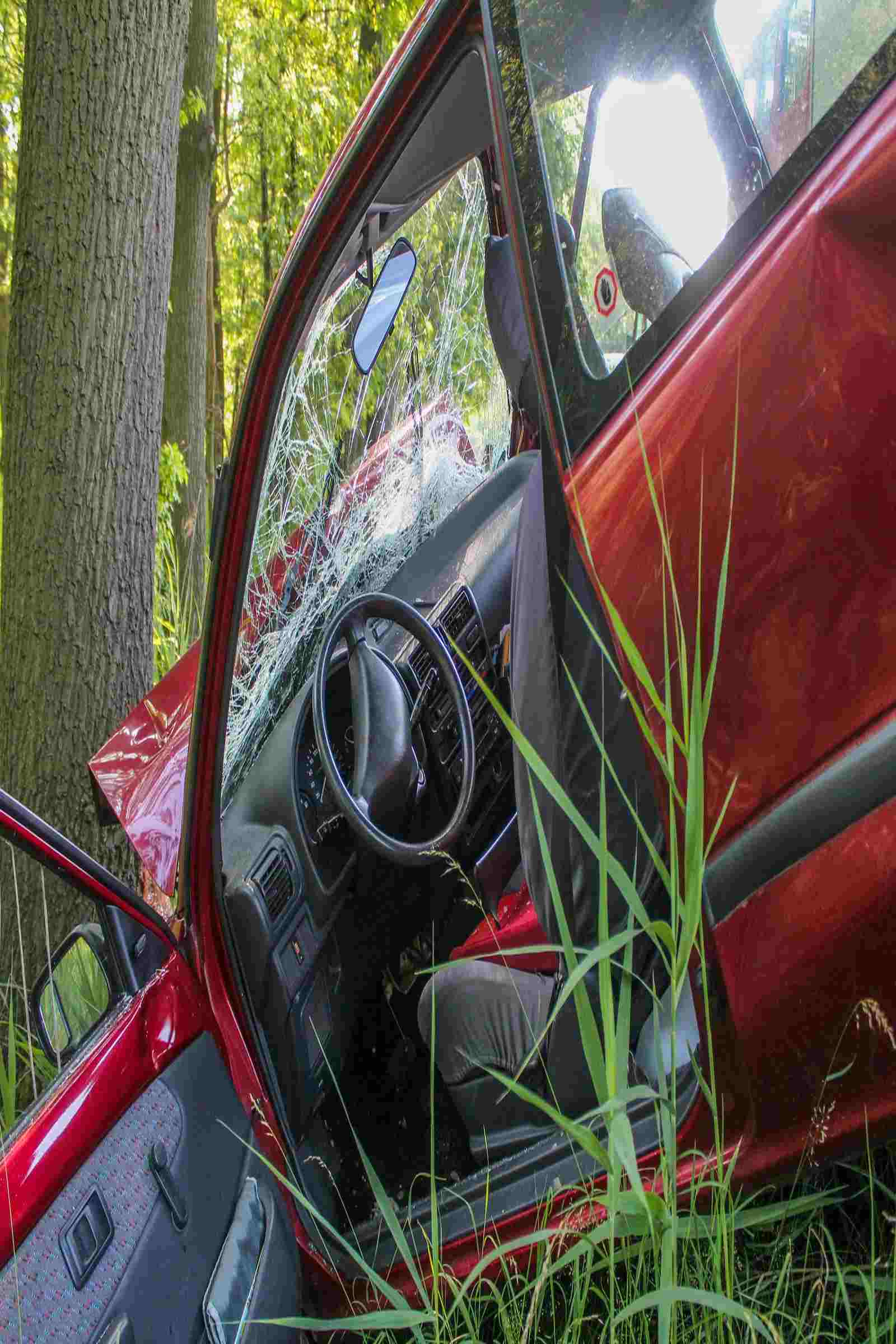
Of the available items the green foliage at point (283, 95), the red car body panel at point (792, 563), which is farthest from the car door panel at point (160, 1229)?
the green foliage at point (283, 95)

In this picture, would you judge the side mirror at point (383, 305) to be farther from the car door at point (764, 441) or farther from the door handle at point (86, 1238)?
the door handle at point (86, 1238)

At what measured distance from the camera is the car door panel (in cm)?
117

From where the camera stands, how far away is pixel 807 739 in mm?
1205

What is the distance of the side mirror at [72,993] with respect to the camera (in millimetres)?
1480

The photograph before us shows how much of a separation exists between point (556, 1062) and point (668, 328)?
103 centimetres

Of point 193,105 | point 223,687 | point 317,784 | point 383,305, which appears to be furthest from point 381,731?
point 193,105

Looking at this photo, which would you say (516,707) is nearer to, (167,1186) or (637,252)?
(637,252)

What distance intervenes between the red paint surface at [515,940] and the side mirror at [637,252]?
1132mm

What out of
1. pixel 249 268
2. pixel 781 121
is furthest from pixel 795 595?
pixel 249 268

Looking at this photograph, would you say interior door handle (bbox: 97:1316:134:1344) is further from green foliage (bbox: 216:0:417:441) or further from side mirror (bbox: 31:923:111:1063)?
green foliage (bbox: 216:0:417:441)

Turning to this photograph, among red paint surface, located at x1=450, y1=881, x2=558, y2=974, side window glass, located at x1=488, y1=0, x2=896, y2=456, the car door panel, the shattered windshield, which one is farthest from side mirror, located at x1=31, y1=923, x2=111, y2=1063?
side window glass, located at x1=488, y1=0, x2=896, y2=456

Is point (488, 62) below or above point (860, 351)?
above

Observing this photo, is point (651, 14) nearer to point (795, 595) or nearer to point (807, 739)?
point (795, 595)

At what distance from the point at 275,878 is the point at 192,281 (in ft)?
18.7
